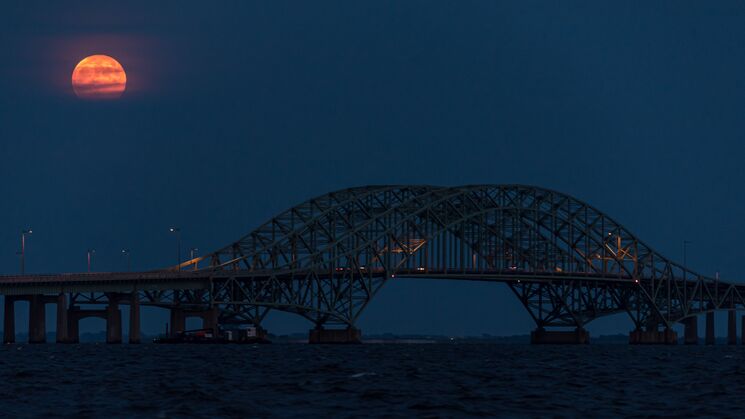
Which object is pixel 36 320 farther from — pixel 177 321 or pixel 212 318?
pixel 177 321

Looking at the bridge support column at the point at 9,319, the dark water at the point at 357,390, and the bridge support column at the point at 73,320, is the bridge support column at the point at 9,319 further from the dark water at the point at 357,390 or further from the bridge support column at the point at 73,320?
the dark water at the point at 357,390

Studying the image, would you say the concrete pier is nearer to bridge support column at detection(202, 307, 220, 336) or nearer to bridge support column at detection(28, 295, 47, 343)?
bridge support column at detection(202, 307, 220, 336)

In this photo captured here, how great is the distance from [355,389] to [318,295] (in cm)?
12955

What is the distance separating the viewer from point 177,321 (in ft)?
625

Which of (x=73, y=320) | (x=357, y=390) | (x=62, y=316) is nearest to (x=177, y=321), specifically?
(x=73, y=320)

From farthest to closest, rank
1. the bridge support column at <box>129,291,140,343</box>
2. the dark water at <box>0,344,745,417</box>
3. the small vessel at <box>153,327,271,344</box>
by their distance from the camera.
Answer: the small vessel at <box>153,327,271,344</box> → the bridge support column at <box>129,291,140,343</box> → the dark water at <box>0,344,745,417</box>

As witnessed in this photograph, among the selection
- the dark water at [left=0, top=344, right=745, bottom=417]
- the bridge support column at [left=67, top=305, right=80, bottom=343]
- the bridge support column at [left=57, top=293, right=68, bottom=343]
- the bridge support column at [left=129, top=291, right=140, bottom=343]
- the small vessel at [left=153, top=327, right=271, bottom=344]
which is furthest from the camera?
the small vessel at [left=153, top=327, right=271, bottom=344]

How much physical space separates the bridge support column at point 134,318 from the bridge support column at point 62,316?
8.26 m

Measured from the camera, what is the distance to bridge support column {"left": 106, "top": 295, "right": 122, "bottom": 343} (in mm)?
169500

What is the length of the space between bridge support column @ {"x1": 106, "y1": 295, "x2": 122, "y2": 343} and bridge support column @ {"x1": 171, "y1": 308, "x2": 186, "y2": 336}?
18887 mm

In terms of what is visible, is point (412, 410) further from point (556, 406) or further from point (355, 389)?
point (355, 389)

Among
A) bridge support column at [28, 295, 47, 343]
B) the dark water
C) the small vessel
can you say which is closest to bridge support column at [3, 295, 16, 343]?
bridge support column at [28, 295, 47, 343]

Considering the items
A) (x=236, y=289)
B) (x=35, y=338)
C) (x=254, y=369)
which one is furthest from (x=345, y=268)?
(x=254, y=369)

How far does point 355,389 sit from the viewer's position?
6656 centimetres
